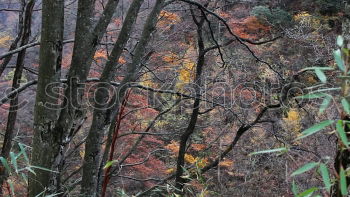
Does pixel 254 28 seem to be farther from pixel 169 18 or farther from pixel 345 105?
pixel 345 105

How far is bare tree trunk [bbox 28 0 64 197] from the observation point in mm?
1994

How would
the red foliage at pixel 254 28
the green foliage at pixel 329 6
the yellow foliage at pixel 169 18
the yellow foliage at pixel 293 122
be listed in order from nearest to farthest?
the yellow foliage at pixel 169 18
the yellow foliage at pixel 293 122
the red foliage at pixel 254 28
the green foliage at pixel 329 6

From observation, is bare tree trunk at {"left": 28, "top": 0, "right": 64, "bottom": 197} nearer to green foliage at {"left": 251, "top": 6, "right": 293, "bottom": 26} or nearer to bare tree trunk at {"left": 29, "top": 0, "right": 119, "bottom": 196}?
bare tree trunk at {"left": 29, "top": 0, "right": 119, "bottom": 196}

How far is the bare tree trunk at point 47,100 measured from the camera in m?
1.99

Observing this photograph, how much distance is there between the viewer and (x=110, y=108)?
227 centimetres

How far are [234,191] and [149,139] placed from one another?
2.66 meters

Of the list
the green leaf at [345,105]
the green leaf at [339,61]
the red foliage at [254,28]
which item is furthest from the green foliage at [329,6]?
the green leaf at [345,105]

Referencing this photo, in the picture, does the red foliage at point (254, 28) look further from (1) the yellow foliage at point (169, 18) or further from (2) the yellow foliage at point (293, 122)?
(1) the yellow foliage at point (169, 18)

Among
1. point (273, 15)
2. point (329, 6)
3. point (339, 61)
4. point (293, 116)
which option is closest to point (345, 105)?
point (339, 61)

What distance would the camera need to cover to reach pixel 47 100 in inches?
80.4

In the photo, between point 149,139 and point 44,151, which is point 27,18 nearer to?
point 44,151

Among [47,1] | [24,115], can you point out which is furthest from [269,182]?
[47,1]

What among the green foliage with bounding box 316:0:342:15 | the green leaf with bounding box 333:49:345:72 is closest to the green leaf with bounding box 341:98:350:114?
the green leaf with bounding box 333:49:345:72

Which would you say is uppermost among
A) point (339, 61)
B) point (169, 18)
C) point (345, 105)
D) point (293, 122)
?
point (169, 18)
